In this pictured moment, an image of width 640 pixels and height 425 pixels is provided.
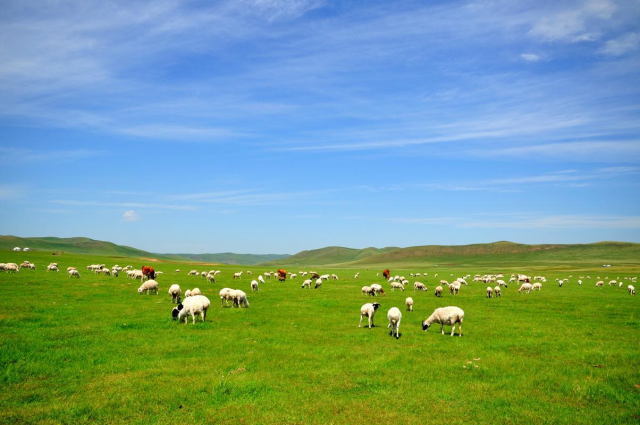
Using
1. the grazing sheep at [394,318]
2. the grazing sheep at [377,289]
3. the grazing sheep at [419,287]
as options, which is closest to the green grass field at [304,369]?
the grazing sheep at [394,318]

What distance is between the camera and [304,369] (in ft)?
43.8

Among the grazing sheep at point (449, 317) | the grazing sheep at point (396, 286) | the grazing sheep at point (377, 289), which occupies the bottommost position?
the grazing sheep at point (396, 286)

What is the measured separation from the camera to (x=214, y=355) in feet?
48.6

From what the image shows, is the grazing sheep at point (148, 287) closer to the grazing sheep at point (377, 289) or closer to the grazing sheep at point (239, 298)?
the grazing sheep at point (239, 298)

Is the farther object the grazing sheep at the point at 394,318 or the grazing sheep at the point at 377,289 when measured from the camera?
the grazing sheep at the point at 377,289

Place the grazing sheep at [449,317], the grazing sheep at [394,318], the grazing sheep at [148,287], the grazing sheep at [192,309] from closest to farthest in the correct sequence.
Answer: the grazing sheep at [394,318] → the grazing sheep at [449,317] → the grazing sheep at [192,309] → the grazing sheep at [148,287]

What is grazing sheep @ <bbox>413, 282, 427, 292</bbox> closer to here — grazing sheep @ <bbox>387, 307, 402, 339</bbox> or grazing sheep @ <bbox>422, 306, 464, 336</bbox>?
grazing sheep @ <bbox>422, 306, 464, 336</bbox>

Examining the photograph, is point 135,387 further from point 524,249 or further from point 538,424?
point 524,249

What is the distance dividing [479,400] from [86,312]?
2266cm

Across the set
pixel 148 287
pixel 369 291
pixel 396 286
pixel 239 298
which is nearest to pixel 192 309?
pixel 239 298

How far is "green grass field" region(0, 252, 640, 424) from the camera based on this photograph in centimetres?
976

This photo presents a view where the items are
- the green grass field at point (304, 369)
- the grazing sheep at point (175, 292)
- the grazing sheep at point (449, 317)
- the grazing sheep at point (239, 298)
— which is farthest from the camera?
the grazing sheep at point (175, 292)

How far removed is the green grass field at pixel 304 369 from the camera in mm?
9758

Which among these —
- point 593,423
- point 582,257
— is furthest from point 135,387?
point 582,257
